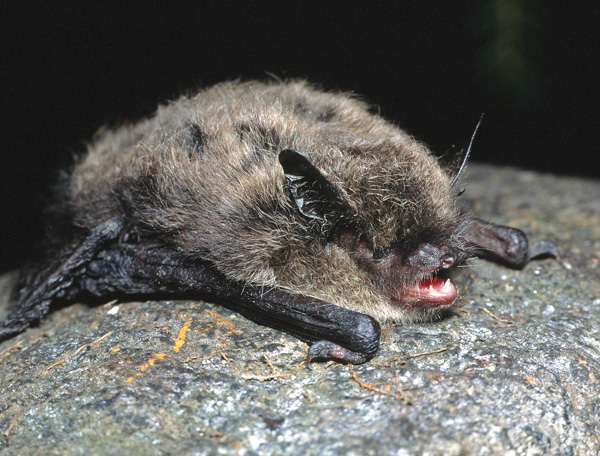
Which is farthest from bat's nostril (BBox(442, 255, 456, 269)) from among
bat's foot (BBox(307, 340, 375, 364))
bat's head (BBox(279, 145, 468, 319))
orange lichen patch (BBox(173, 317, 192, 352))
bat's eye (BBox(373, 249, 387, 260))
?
orange lichen patch (BBox(173, 317, 192, 352))

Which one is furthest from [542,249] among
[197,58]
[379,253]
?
[197,58]

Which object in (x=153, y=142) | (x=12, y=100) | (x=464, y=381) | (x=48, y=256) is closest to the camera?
(x=464, y=381)

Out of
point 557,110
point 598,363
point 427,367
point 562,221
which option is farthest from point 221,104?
point 557,110

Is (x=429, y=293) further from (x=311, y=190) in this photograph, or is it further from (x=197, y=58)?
(x=197, y=58)

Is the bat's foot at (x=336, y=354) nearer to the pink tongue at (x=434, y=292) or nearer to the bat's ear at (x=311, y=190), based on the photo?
the pink tongue at (x=434, y=292)

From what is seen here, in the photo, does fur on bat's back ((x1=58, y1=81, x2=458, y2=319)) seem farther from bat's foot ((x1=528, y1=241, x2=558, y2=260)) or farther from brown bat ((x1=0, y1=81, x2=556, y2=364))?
bat's foot ((x1=528, y1=241, x2=558, y2=260))

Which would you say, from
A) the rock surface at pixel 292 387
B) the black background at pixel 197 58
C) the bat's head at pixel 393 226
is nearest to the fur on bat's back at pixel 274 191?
the bat's head at pixel 393 226

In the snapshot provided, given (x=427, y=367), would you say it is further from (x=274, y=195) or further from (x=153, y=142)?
(x=153, y=142)
